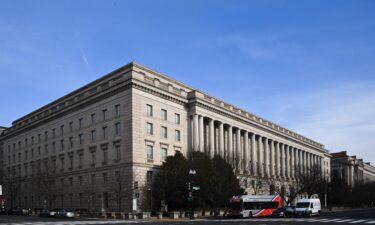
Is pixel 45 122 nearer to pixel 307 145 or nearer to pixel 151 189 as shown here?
pixel 151 189

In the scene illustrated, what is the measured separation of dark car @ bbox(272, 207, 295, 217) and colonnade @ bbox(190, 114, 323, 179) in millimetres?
14469

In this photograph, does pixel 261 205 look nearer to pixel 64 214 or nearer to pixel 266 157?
pixel 64 214

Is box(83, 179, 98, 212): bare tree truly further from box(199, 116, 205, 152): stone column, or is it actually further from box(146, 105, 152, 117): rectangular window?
box(199, 116, 205, 152): stone column

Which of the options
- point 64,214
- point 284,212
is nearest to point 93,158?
point 64,214

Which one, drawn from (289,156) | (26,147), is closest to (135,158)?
(26,147)

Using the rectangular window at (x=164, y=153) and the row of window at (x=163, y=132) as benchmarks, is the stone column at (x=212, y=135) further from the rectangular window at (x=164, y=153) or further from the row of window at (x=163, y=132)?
the rectangular window at (x=164, y=153)

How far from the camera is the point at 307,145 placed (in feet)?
460

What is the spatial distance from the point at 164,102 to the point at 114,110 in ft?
28.7

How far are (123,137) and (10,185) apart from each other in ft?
148

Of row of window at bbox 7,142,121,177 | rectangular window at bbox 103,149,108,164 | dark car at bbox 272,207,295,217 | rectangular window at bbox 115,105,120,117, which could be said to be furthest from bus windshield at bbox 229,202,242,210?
rectangular window at bbox 103,149,108,164

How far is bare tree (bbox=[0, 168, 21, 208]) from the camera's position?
102 m

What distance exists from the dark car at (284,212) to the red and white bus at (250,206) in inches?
63.0

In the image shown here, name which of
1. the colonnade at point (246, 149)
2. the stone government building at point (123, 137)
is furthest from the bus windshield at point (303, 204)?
the stone government building at point (123, 137)

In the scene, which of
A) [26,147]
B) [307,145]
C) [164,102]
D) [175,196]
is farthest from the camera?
[307,145]
